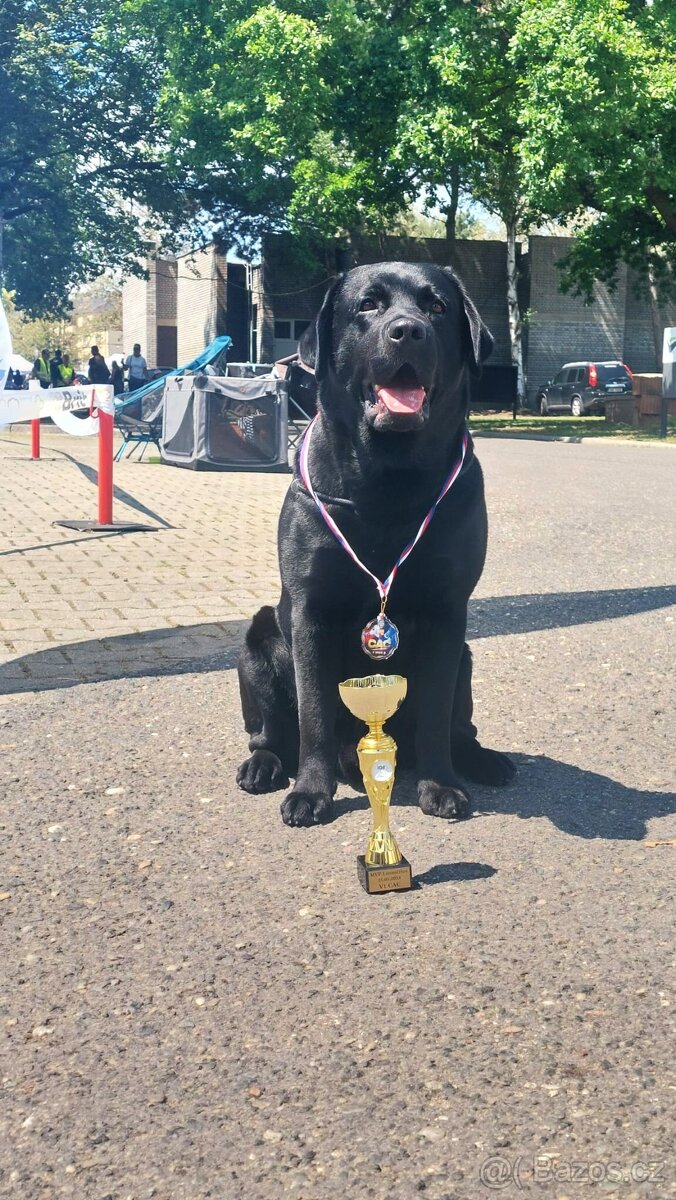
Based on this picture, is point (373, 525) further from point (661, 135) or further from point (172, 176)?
point (172, 176)

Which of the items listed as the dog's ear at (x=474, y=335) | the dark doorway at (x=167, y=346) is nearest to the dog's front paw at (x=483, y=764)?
the dog's ear at (x=474, y=335)

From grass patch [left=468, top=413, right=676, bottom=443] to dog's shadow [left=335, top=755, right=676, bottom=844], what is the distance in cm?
2234

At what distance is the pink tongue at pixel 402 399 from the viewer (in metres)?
3.26

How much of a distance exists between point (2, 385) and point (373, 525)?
4956 millimetres

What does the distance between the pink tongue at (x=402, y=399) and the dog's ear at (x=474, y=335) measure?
272 mm

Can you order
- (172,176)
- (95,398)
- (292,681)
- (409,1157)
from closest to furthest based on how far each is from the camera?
1. (409,1157)
2. (292,681)
3. (95,398)
4. (172,176)

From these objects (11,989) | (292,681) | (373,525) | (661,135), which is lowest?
(11,989)

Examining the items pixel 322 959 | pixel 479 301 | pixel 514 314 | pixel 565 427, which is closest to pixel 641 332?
pixel 514 314

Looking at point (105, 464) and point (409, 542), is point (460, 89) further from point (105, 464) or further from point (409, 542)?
point (409, 542)

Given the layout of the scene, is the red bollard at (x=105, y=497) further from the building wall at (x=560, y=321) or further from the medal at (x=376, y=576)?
the building wall at (x=560, y=321)

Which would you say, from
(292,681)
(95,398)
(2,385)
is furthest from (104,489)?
(292,681)

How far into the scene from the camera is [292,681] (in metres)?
3.86

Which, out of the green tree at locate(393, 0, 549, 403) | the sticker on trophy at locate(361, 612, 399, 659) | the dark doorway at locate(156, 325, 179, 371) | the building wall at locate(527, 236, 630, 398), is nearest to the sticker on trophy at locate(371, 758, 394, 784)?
the sticker on trophy at locate(361, 612, 399, 659)

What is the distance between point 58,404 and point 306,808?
627 cm
